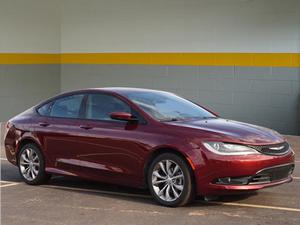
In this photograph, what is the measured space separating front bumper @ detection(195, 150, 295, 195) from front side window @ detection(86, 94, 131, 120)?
62.4 inches

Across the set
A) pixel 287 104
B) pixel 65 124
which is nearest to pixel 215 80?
pixel 287 104

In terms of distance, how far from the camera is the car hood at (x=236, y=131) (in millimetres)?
7410

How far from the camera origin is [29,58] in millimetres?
17719

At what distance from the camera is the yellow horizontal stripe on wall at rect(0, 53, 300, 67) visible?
50.4 ft

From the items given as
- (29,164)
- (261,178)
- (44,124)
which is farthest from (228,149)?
(29,164)

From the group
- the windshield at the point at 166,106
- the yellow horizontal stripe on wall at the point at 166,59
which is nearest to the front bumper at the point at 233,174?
the windshield at the point at 166,106

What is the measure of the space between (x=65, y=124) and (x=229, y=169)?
9.22 ft

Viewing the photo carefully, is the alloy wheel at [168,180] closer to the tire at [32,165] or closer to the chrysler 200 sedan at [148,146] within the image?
the chrysler 200 sedan at [148,146]

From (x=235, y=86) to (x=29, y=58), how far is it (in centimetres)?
605

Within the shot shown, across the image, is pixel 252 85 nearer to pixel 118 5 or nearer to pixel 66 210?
pixel 118 5

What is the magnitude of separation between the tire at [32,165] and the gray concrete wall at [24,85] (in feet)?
25.9

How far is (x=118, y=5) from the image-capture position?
1767 cm

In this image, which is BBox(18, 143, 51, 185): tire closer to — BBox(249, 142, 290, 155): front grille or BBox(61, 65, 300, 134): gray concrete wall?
BBox(249, 142, 290, 155): front grille

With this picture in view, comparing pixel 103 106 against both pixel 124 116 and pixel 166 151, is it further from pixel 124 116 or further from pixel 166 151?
pixel 166 151
